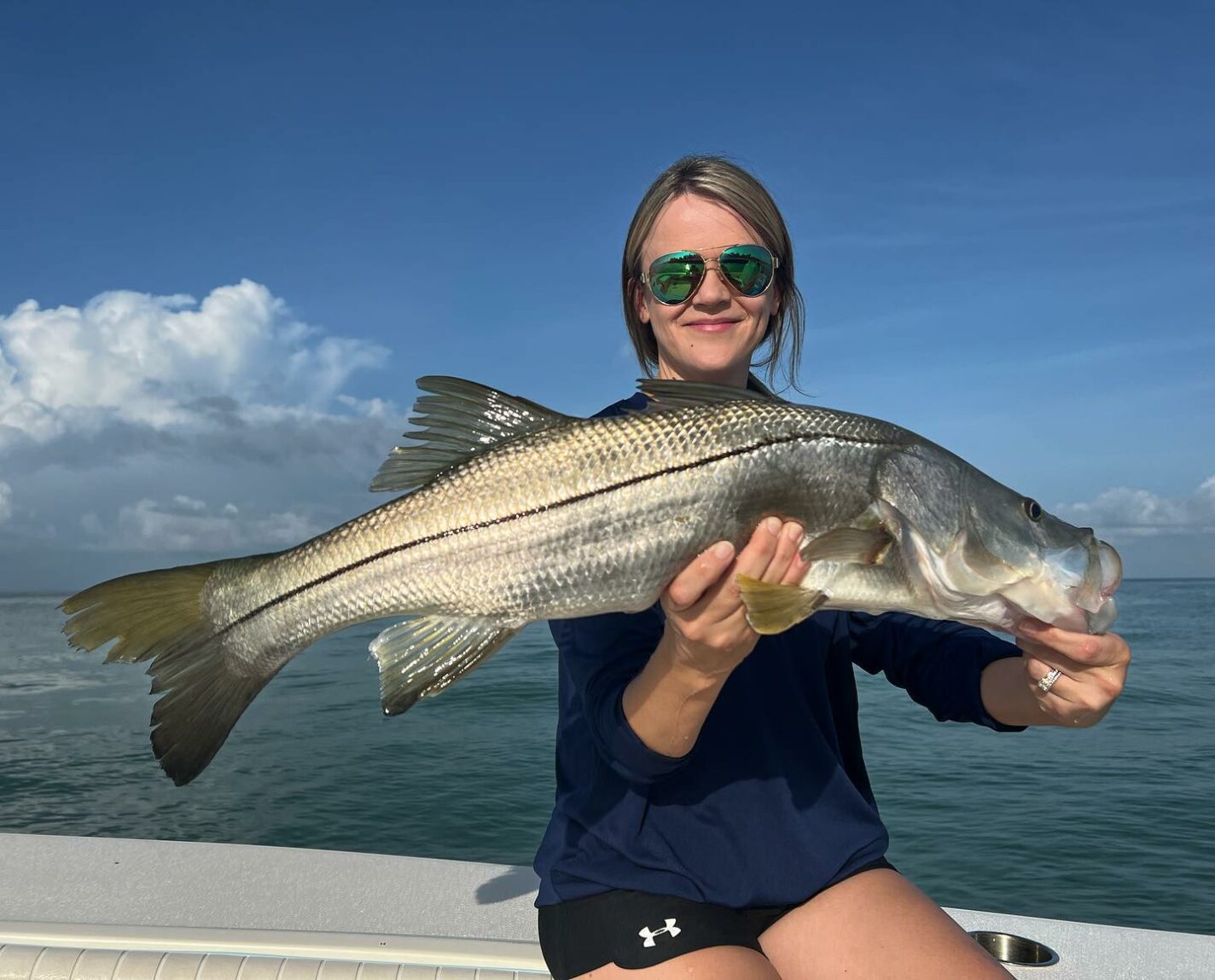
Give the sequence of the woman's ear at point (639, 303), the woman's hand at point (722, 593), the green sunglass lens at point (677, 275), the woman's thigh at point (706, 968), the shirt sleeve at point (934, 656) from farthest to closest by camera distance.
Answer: the woman's ear at point (639, 303), the green sunglass lens at point (677, 275), the shirt sleeve at point (934, 656), the woman's hand at point (722, 593), the woman's thigh at point (706, 968)

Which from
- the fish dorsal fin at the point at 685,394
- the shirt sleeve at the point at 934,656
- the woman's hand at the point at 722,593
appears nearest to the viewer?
the woman's hand at the point at 722,593

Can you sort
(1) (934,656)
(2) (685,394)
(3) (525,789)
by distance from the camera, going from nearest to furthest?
(2) (685,394), (1) (934,656), (3) (525,789)

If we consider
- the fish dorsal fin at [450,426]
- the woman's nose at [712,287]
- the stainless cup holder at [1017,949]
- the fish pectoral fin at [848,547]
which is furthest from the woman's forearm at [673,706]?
the stainless cup holder at [1017,949]

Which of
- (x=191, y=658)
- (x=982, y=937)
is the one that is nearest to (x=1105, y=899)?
(x=982, y=937)

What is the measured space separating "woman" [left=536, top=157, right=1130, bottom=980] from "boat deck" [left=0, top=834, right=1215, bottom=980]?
2.79 feet

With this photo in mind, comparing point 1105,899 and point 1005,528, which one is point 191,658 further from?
point 1105,899

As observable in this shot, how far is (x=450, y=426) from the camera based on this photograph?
2.65 meters

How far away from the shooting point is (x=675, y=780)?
100 inches

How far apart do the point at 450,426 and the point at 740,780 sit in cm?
130

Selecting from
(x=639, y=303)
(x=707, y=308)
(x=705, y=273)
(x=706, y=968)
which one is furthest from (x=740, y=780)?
(x=639, y=303)

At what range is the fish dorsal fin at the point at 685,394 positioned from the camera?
2510 millimetres

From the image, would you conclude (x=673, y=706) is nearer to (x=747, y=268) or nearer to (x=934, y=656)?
(x=934, y=656)

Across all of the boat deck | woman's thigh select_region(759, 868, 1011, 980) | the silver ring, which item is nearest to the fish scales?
the silver ring

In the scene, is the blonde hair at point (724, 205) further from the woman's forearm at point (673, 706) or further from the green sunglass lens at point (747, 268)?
the woman's forearm at point (673, 706)
